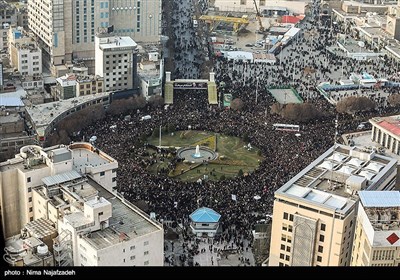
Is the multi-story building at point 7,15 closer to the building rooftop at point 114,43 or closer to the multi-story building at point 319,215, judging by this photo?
the building rooftop at point 114,43

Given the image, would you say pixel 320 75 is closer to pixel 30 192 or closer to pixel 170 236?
pixel 170 236

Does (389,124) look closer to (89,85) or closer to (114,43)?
(89,85)

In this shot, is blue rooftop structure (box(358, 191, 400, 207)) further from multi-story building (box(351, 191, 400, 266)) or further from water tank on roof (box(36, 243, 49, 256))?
water tank on roof (box(36, 243, 49, 256))

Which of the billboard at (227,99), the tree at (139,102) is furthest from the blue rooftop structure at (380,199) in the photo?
the tree at (139,102)

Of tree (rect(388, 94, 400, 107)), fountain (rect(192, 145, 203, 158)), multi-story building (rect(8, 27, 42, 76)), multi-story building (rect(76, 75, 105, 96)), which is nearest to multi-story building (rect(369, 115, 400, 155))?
fountain (rect(192, 145, 203, 158))

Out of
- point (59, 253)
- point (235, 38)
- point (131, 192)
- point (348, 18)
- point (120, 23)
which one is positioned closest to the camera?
point (59, 253)
